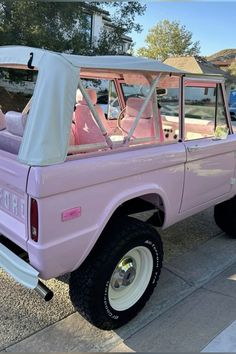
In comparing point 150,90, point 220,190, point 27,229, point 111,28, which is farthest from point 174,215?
point 111,28

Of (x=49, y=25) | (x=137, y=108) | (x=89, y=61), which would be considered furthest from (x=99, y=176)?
(x=49, y=25)

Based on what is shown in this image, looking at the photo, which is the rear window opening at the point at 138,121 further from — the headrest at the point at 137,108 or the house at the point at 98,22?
the house at the point at 98,22

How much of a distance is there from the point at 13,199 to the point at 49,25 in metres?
13.1

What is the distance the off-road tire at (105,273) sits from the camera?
2.55m

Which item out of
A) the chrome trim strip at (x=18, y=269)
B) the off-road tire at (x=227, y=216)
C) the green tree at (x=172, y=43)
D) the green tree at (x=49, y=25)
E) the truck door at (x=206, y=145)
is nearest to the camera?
the chrome trim strip at (x=18, y=269)

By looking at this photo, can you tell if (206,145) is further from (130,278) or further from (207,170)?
(130,278)

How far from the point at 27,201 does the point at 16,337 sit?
3.64 ft

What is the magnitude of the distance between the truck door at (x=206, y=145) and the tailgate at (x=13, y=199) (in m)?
1.53

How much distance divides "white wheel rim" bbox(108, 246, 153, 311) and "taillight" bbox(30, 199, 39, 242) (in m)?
0.78

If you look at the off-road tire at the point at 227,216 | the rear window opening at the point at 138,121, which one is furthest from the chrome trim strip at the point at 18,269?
the off-road tire at the point at 227,216

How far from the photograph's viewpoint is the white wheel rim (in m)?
2.84

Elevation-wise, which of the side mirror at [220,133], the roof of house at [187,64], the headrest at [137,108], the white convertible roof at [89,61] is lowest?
the side mirror at [220,133]

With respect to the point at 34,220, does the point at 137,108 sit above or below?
above

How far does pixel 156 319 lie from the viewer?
9.61 feet
